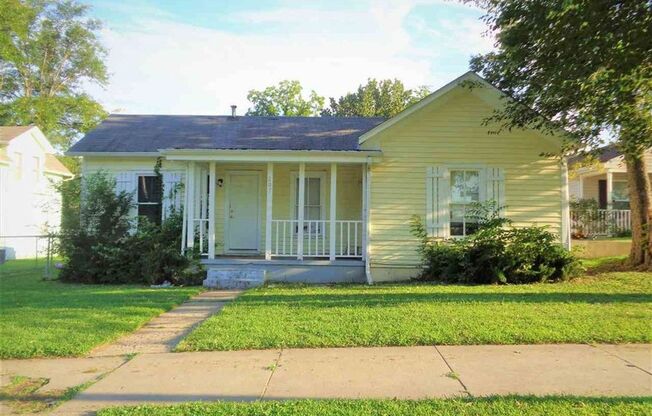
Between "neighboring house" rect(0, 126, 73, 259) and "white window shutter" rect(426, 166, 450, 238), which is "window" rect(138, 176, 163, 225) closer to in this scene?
"white window shutter" rect(426, 166, 450, 238)

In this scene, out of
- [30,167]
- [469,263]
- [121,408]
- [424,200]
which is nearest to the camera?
[121,408]

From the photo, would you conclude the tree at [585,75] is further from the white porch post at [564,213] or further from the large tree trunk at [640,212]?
the white porch post at [564,213]

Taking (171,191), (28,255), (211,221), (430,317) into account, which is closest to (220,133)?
(171,191)

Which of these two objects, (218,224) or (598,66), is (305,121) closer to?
(218,224)

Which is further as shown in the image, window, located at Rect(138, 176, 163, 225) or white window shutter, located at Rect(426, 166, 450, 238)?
window, located at Rect(138, 176, 163, 225)

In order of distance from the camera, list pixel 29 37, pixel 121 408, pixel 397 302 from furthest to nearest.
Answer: pixel 29 37 → pixel 397 302 → pixel 121 408

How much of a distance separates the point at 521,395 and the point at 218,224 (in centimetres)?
1059

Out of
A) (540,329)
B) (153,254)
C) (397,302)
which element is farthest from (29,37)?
(540,329)

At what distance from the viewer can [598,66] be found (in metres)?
8.67

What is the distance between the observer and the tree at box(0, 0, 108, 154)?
1337 inches

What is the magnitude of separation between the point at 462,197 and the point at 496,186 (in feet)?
2.84

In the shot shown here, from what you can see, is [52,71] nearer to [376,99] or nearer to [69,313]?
[376,99]

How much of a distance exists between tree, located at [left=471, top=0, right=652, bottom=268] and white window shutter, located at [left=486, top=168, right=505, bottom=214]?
124 cm

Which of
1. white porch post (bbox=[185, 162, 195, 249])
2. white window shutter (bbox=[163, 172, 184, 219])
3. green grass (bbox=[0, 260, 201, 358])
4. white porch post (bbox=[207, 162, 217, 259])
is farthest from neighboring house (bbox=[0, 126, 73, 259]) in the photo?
white porch post (bbox=[207, 162, 217, 259])
